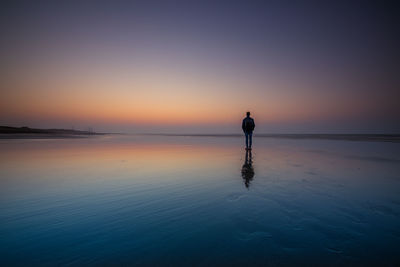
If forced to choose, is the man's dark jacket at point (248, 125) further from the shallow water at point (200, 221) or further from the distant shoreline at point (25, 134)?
the distant shoreline at point (25, 134)

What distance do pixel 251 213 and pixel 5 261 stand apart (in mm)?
3667

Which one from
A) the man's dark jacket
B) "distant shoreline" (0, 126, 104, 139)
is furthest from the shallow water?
"distant shoreline" (0, 126, 104, 139)

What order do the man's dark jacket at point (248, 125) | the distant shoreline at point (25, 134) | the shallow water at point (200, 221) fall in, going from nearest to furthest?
the shallow water at point (200, 221) < the man's dark jacket at point (248, 125) < the distant shoreline at point (25, 134)

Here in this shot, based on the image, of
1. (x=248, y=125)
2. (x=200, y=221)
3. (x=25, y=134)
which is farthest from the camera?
(x=25, y=134)

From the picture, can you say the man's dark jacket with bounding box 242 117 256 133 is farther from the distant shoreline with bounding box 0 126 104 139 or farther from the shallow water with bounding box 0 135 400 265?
the distant shoreline with bounding box 0 126 104 139

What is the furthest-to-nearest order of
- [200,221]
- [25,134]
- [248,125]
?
[25,134] → [248,125] → [200,221]

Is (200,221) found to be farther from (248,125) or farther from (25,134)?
(25,134)

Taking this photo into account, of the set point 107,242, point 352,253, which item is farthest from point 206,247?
point 352,253

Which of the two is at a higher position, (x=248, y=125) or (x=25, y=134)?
(x=248, y=125)

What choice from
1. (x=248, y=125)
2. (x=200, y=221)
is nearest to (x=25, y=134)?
(x=248, y=125)

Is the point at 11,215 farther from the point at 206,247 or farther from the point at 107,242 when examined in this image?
the point at 206,247

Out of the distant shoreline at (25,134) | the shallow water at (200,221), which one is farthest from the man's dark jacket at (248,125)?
the distant shoreline at (25,134)

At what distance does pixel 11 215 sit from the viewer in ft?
11.7

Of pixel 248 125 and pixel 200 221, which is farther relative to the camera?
pixel 248 125
